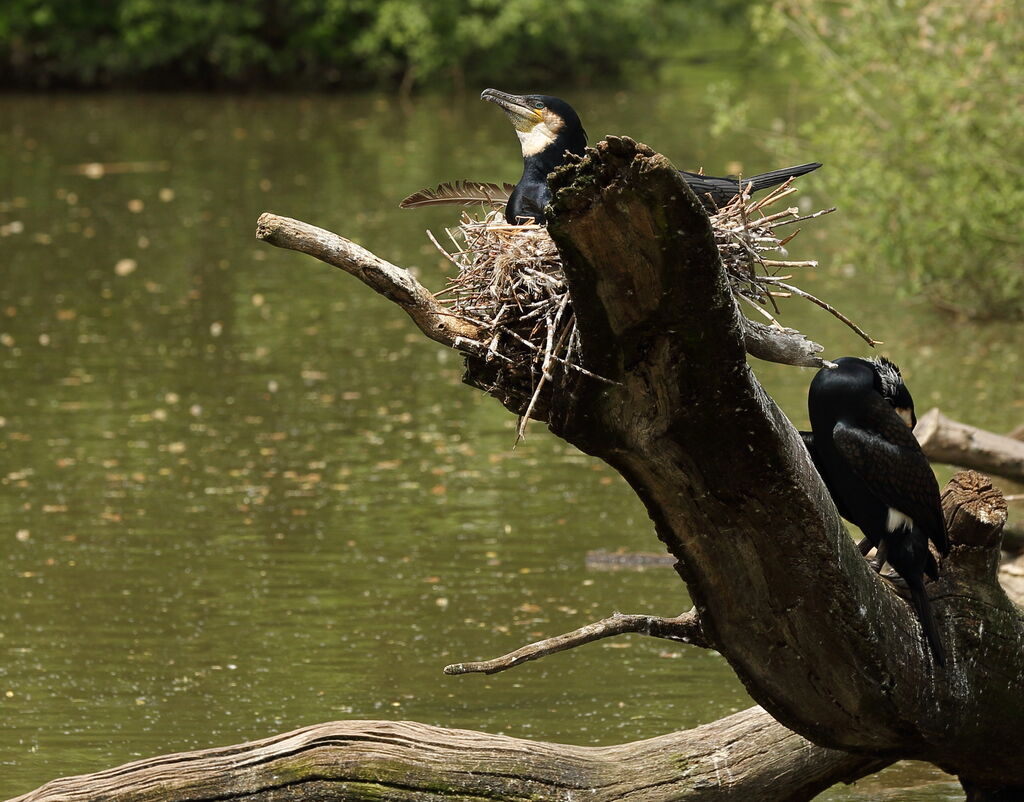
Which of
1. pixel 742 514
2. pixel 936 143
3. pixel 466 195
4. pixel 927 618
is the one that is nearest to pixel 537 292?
pixel 742 514

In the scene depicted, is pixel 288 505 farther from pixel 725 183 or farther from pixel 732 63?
pixel 732 63

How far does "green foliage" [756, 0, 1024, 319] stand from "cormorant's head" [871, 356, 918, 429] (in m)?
6.77

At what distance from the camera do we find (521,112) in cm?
459

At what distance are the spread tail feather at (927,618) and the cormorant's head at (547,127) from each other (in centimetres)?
151

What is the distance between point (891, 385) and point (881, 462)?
8.8 inches

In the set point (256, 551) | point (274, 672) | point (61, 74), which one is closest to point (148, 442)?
point (256, 551)

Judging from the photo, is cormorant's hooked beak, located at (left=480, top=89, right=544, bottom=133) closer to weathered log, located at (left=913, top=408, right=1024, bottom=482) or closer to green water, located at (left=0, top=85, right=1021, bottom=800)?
green water, located at (left=0, top=85, right=1021, bottom=800)

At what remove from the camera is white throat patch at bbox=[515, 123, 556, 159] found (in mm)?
4527

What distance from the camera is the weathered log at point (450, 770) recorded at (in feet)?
15.5

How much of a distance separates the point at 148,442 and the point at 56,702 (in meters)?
3.80

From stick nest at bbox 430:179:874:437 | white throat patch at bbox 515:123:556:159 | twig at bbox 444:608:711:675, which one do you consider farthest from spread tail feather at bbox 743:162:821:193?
twig at bbox 444:608:711:675

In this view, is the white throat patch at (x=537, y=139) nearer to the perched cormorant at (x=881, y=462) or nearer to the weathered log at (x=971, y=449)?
the perched cormorant at (x=881, y=462)

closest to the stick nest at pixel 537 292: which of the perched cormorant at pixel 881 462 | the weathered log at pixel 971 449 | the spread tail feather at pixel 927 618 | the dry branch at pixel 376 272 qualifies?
the dry branch at pixel 376 272

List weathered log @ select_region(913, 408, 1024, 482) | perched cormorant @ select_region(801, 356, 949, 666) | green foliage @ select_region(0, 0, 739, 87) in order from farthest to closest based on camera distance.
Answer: green foliage @ select_region(0, 0, 739, 87) < weathered log @ select_region(913, 408, 1024, 482) < perched cormorant @ select_region(801, 356, 949, 666)
